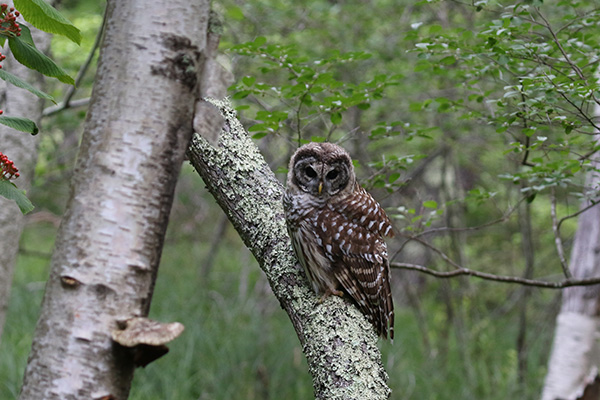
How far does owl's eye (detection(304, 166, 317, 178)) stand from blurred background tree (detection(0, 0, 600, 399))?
281 mm

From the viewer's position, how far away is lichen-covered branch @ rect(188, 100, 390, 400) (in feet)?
6.26

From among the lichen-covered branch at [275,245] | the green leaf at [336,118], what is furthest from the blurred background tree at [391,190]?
the lichen-covered branch at [275,245]

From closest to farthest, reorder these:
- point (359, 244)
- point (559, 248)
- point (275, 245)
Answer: point (275, 245) → point (359, 244) → point (559, 248)

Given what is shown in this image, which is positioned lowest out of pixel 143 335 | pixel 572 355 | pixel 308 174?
pixel 572 355

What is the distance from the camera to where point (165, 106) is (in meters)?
1.12

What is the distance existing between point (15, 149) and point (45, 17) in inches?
73.9

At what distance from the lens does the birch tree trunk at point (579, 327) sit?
4012 millimetres

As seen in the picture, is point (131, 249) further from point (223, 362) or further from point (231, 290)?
point (231, 290)

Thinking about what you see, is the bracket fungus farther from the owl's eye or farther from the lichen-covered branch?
the owl's eye

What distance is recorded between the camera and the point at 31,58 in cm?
136

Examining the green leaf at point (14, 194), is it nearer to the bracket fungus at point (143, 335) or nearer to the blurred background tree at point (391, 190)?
the bracket fungus at point (143, 335)

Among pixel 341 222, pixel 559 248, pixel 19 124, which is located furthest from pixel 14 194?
pixel 559 248

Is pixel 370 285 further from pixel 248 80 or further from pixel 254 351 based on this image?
pixel 254 351

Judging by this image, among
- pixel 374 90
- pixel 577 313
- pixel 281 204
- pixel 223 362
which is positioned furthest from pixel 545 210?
pixel 281 204
